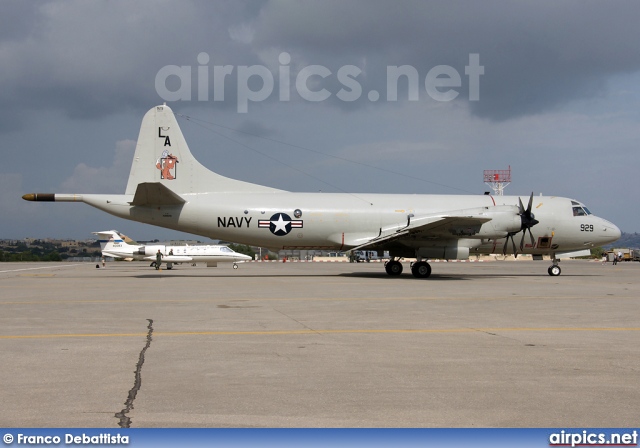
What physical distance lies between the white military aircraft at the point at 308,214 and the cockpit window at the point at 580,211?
2.80 feet

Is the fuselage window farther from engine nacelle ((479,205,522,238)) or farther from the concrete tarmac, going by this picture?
the concrete tarmac

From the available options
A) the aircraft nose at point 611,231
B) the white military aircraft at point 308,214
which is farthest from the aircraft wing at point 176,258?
the aircraft nose at point 611,231

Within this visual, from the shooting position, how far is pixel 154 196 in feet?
92.6

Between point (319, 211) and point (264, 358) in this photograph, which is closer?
point (264, 358)

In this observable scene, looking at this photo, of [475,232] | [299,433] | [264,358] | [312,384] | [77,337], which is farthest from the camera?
[475,232]

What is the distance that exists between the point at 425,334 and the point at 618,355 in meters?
3.33

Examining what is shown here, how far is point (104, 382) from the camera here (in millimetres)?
7070

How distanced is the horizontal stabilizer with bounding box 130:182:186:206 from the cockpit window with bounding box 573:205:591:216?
2119 cm

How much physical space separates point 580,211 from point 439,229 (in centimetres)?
967

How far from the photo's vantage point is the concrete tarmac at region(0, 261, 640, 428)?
5750 mm

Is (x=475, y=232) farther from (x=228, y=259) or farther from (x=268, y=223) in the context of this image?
(x=228, y=259)

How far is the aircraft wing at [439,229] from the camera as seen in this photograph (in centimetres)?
2783

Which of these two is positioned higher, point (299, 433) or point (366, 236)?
point (366, 236)

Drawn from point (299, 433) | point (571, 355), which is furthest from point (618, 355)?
point (299, 433)
